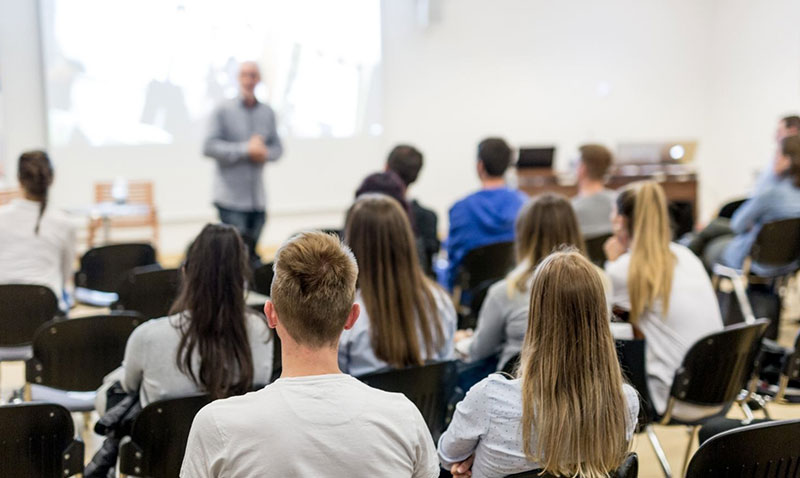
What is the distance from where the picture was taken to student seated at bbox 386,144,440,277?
464 centimetres

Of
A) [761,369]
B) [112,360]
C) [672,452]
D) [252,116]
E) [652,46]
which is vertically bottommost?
[672,452]

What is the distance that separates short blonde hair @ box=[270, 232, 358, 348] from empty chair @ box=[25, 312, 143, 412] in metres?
1.63

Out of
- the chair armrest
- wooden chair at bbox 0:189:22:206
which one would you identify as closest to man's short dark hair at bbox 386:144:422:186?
the chair armrest

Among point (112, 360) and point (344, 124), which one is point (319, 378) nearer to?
point (112, 360)

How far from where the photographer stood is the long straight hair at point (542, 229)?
3.08m

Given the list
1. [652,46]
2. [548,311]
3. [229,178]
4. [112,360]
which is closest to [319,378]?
[548,311]

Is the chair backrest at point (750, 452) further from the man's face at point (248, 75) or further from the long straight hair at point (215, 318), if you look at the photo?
the man's face at point (248, 75)

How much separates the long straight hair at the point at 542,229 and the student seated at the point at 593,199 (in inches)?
73.5

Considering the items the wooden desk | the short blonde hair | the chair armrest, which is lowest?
the chair armrest

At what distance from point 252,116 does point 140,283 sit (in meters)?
2.41

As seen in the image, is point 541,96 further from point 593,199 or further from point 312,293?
point 312,293

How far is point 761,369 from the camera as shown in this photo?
3.87 metres

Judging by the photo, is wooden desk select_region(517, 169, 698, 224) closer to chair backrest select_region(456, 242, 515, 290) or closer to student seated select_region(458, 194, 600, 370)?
chair backrest select_region(456, 242, 515, 290)

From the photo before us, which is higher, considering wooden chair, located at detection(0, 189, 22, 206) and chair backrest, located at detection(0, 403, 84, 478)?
wooden chair, located at detection(0, 189, 22, 206)
